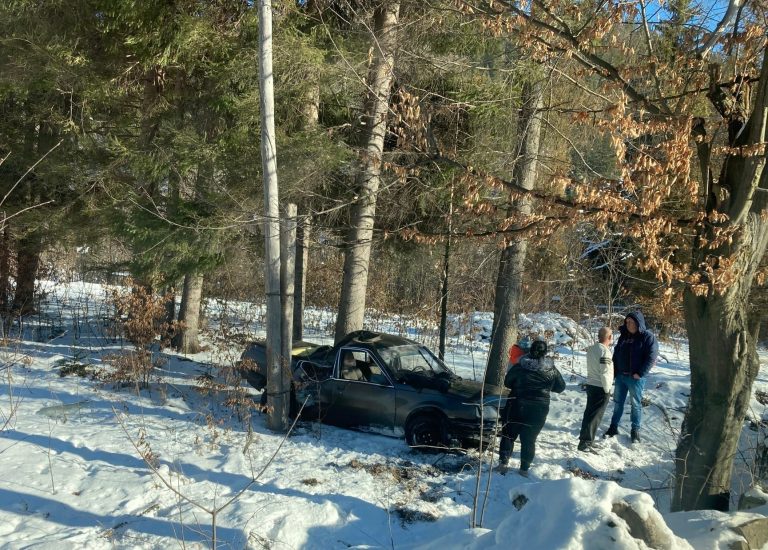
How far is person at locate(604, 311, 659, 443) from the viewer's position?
871 cm

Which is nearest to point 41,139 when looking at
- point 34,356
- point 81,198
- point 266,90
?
point 81,198

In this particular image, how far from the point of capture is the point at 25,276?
600 inches

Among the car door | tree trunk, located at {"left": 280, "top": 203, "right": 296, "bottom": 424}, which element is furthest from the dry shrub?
the car door

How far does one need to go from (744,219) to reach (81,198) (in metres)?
11.2

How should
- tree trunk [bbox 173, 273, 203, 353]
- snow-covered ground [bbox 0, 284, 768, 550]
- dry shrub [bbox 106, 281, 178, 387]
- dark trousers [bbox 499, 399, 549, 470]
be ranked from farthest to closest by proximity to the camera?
tree trunk [bbox 173, 273, 203, 353]
dry shrub [bbox 106, 281, 178, 387]
dark trousers [bbox 499, 399, 549, 470]
snow-covered ground [bbox 0, 284, 768, 550]

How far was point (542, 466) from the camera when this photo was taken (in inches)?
308

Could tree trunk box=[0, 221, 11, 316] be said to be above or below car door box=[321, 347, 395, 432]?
above

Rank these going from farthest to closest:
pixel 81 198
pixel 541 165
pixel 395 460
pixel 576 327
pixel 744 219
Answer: pixel 576 327
pixel 81 198
pixel 541 165
pixel 395 460
pixel 744 219

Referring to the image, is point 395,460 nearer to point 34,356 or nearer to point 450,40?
point 450,40

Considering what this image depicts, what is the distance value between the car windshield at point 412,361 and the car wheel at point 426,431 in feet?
2.53

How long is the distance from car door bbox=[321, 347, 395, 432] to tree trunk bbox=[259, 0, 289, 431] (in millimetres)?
693

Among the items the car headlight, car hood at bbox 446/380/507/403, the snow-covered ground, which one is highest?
car hood at bbox 446/380/507/403

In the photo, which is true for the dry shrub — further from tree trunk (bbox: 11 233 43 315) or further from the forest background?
tree trunk (bbox: 11 233 43 315)

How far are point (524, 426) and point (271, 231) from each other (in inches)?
160
